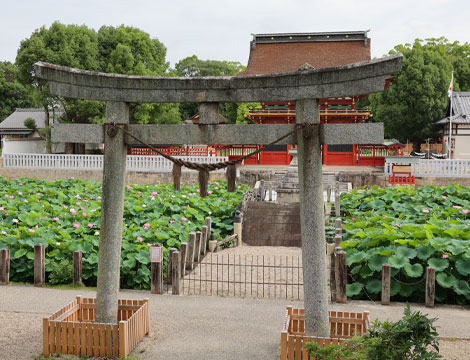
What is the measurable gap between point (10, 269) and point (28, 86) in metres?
21.2

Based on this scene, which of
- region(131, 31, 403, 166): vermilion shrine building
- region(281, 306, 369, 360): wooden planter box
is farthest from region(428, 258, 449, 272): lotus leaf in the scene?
region(131, 31, 403, 166): vermilion shrine building

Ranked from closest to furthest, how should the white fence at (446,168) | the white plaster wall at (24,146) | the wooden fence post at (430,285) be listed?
1. the wooden fence post at (430,285)
2. the white fence at (446,168)
3. the white plaster wall at (24,146)

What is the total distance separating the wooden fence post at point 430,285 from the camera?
29.8 feet

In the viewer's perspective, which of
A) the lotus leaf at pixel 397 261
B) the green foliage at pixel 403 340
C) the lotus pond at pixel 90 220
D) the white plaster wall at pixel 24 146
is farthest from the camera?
the white plaster wall at pixel 24 146

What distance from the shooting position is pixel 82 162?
2389 centimetres

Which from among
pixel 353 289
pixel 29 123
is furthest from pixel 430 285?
pixel 29 123

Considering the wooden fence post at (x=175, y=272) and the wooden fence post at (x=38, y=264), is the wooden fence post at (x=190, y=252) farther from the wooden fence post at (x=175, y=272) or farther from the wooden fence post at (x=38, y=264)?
the wooden fence post at (x=38, y=264)

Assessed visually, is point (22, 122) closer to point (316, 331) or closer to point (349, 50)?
point (349, 50)

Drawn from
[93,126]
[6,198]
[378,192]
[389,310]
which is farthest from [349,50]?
[93,126]

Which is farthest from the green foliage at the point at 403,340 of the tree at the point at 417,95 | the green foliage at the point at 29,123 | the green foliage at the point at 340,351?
the green foliage at the point at 29,123

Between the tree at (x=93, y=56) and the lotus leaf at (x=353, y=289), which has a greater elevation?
the tree at (x=93, y=56)

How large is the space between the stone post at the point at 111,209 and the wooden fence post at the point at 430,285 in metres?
5.57

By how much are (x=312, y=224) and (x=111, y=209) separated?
8.97 feet

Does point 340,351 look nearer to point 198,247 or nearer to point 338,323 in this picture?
point 338,323
